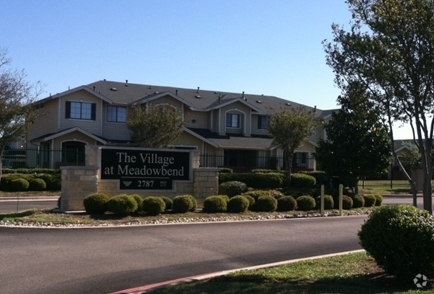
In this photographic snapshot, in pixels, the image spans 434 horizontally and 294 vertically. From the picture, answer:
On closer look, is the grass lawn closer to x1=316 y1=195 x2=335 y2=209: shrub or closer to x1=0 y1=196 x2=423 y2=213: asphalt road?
x1=316 y1=195 x2=335 y2=209: shrub

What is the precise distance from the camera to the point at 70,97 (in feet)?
143

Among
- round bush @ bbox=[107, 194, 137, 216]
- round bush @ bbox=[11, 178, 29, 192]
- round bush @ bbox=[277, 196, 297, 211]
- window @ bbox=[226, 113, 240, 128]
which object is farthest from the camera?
window @ bbox=[226, 113, 240, 128]

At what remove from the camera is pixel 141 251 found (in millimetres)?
13289

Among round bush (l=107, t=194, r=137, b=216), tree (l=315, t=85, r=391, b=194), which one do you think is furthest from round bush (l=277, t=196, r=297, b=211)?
tree (l=315, t=85, r=391, b=194)

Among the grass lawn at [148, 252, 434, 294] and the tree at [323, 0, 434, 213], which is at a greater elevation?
the tree at [323, 0, 434, 213]

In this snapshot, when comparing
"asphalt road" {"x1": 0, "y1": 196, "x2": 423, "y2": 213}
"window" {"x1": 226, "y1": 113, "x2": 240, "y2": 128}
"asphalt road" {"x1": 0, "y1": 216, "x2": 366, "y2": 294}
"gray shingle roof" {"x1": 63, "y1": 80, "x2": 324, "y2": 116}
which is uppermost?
"gray shingle roof" {"x1": 63, "y1": 80, "x2": 324, "y2": 116}

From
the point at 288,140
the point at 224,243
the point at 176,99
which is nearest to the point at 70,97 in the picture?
the point at 176,99

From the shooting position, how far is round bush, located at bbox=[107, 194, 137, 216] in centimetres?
1909

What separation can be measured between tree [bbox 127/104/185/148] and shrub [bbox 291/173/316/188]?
26.0 ft

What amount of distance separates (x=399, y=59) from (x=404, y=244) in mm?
3503

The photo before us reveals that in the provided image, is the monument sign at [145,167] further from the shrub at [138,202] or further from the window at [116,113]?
the window at [116,113]

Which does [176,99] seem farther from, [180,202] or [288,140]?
[180,202]

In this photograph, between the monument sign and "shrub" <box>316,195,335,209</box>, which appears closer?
the monument sign

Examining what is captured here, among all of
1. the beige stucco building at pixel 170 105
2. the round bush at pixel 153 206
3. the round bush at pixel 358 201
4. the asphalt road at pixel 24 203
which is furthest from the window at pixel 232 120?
the round bush at pixel 153 206
